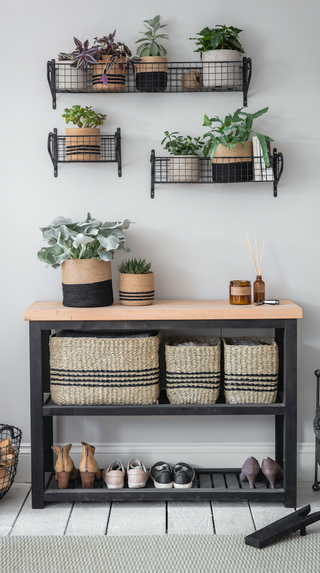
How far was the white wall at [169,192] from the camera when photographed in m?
2.43

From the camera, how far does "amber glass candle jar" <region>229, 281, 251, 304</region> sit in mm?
2316

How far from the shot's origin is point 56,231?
2262 mm

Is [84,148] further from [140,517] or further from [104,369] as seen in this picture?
[140,517]

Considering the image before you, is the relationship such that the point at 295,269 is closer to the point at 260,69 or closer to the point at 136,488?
the point at 260,69

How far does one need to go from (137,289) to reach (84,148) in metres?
0.68

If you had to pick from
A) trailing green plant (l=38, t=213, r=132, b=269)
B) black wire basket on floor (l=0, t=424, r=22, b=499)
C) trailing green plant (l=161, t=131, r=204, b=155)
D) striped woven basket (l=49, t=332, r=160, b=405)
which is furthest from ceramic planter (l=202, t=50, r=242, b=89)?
black wire basket on floor (l=0, t=424, r=22, b=499)

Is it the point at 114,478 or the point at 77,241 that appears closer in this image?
the point at 77,241

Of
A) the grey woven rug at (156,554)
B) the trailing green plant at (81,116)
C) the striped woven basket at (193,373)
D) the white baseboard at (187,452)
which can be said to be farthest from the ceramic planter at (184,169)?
the grey woven rug at (156,554)

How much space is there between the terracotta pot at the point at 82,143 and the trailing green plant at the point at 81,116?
4cm

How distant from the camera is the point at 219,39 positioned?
231 centimetres

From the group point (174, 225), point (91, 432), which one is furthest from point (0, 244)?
point (91, 432)

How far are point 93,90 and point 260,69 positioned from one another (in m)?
0.78

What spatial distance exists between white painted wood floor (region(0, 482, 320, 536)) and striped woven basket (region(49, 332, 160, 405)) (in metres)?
0.47

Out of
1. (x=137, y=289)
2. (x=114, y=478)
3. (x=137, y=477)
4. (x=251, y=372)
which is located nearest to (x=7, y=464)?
(x=114, y=478)
